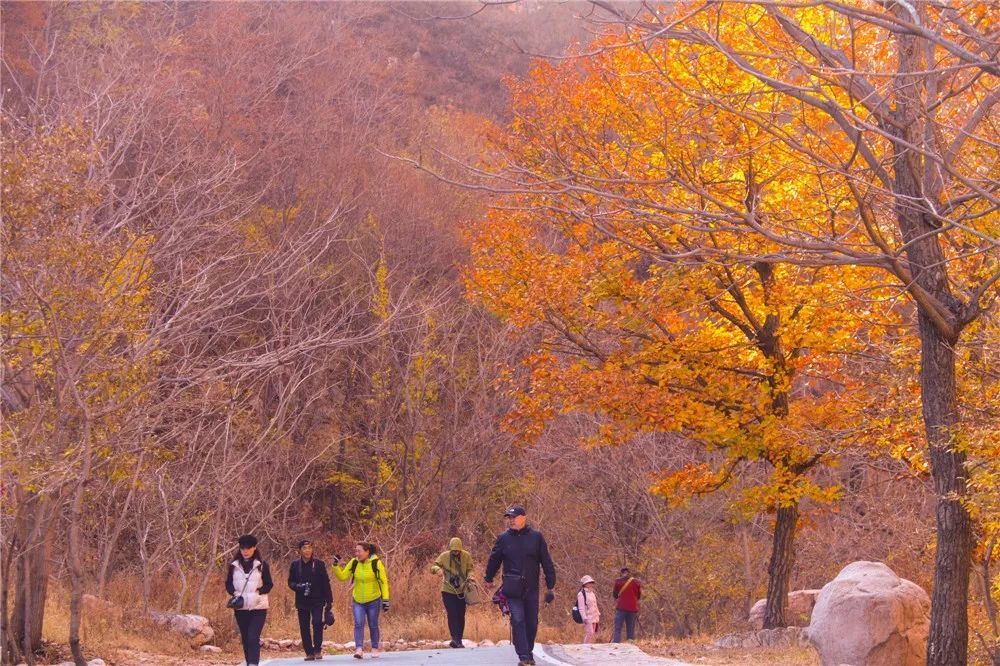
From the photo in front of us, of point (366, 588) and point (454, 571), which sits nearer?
point (366, 588)

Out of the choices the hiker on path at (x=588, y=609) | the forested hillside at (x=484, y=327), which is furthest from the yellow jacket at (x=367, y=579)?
the hiker on path at (x=588, y=609)

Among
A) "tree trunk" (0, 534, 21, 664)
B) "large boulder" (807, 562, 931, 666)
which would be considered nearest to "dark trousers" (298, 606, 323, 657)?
"tree trunk" (0, 534, 21, 664)

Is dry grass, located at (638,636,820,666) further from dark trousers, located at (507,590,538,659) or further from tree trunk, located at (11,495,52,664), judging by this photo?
tree trunk, located at (11,495,52,664)

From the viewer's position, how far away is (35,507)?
16.9 meters

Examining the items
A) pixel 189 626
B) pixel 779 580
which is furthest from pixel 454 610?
pixel 779 580

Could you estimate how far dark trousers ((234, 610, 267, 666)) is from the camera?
14.5 metres

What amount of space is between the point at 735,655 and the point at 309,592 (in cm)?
599

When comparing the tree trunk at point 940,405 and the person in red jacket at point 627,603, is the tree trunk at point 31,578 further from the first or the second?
the tree trunk at point 940,405

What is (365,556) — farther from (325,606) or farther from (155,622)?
(155,622)

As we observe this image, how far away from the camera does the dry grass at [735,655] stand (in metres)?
15.7

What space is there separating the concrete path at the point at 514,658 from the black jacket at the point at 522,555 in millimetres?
1461

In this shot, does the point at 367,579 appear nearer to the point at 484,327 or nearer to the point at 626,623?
the point at 626,623

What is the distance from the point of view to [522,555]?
547 inches

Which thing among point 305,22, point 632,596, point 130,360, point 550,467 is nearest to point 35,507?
point 130,360
